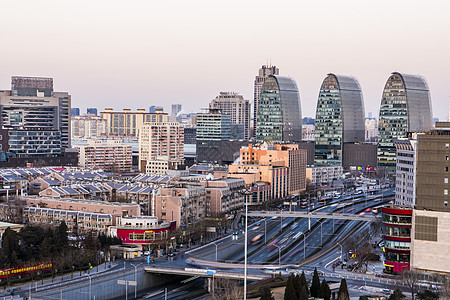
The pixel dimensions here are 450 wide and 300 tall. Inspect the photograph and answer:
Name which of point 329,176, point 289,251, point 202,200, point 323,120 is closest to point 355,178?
point 329,176

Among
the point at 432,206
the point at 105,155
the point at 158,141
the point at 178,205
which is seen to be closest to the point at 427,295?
the point at 432,206

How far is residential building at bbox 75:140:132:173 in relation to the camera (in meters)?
142

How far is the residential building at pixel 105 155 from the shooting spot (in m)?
142

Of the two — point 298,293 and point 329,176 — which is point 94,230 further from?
point 329,176

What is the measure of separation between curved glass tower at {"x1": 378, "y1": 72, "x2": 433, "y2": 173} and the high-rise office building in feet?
192

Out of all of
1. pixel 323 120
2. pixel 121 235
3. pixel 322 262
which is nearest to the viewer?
pixel 322 262

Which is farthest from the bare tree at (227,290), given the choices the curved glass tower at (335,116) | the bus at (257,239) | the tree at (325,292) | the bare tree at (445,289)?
the curved glass tower at (335,116)

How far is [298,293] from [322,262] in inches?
702

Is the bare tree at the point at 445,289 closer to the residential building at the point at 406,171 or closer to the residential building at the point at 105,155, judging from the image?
the residential building at the point at 406,171

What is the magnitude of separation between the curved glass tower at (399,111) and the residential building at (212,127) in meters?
31.3

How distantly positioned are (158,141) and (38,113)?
23.8 meters

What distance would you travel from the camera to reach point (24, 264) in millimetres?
59188

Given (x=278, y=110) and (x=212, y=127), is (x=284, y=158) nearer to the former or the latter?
(x=278, y=110)

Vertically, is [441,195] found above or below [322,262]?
above
